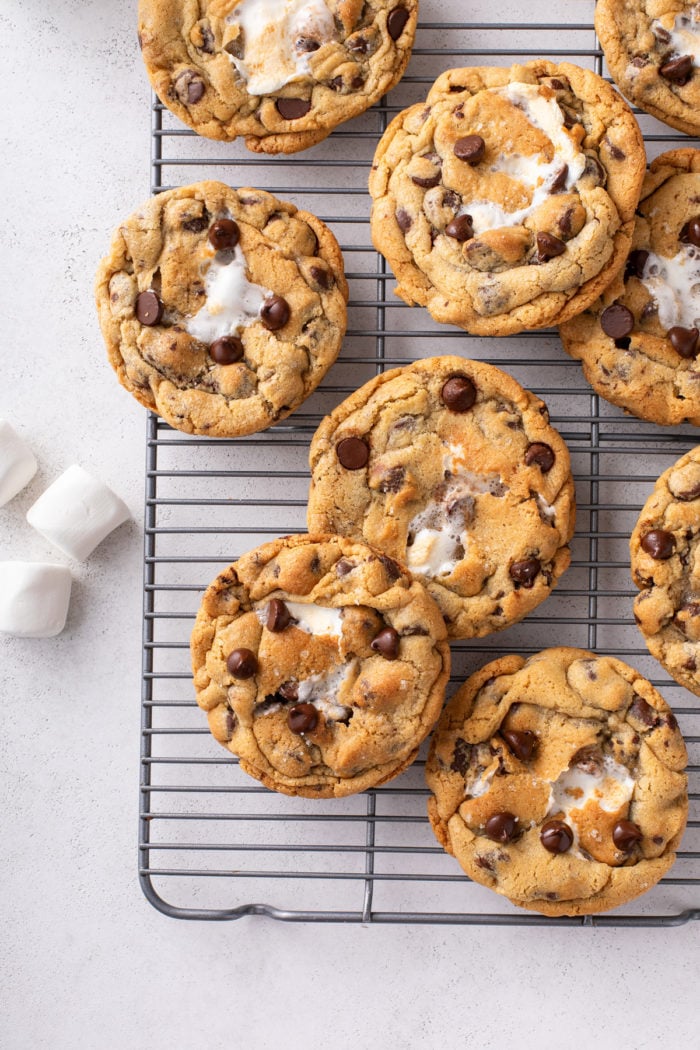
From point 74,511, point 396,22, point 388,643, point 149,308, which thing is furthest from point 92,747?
point 396,22

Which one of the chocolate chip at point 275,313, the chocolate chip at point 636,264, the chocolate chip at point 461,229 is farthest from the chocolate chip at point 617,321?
the chocolate chip at point 275,313

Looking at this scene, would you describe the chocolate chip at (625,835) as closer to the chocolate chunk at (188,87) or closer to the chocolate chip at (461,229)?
the chocolate chip at (461,229)

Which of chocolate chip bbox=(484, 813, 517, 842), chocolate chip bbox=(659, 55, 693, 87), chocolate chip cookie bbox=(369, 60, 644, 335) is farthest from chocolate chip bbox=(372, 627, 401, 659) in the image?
chocolate chip bbox=(659, 55, 693, 87)

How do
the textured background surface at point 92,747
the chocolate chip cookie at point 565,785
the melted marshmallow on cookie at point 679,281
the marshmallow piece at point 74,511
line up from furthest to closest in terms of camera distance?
1. the textured background surface at point 92,747
2. the marshmallow piece at point 74,511
3. the melted marshmallow on cookie at point 679,281
4. the chocolate chip cookie at point 565,785

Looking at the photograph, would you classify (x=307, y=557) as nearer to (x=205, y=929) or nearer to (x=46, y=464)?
(x=46, y=464)

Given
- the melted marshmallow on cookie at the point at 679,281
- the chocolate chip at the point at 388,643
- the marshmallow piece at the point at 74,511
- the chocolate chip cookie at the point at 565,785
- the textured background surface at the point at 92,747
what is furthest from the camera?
the textured background surface at the point at 92,747

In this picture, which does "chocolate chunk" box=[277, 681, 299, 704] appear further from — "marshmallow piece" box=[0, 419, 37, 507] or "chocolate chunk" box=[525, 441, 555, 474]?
"marshmallow piece" box=[0, 419, 37, 507]
